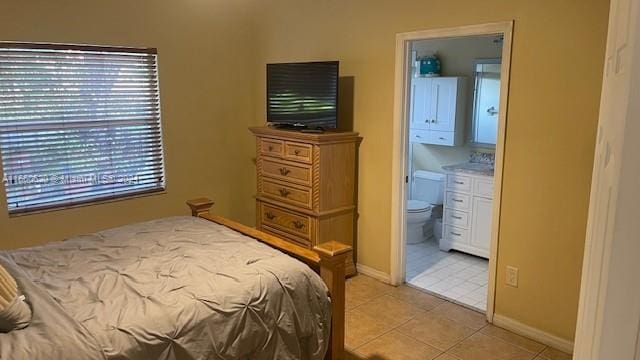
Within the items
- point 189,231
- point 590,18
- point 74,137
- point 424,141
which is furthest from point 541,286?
point 74,137

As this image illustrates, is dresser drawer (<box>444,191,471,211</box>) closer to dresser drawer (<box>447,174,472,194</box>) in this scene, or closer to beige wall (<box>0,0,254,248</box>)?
dresser drawer (<box>447,174,472,194</box>)

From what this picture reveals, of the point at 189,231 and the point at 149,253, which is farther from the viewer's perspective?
the point at 189,231

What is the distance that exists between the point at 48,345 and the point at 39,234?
2.48 m

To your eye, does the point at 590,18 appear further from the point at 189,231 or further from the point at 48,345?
the point at 48,345

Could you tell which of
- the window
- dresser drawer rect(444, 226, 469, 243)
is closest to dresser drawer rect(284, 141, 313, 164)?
the window

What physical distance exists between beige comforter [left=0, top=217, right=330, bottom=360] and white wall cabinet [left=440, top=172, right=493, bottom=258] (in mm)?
2465

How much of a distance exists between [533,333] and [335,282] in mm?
1557

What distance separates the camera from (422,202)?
5.17m

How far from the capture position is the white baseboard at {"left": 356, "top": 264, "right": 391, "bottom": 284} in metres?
3.99

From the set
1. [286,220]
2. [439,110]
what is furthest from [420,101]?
[286,220]

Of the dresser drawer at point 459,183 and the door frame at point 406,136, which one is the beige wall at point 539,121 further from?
the dresser drawer at point 459,183

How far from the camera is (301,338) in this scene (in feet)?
7.52

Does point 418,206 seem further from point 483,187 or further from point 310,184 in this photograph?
point 310,184

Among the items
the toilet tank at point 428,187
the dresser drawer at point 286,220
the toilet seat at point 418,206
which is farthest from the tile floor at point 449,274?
the dresser drawer at point 286,220
